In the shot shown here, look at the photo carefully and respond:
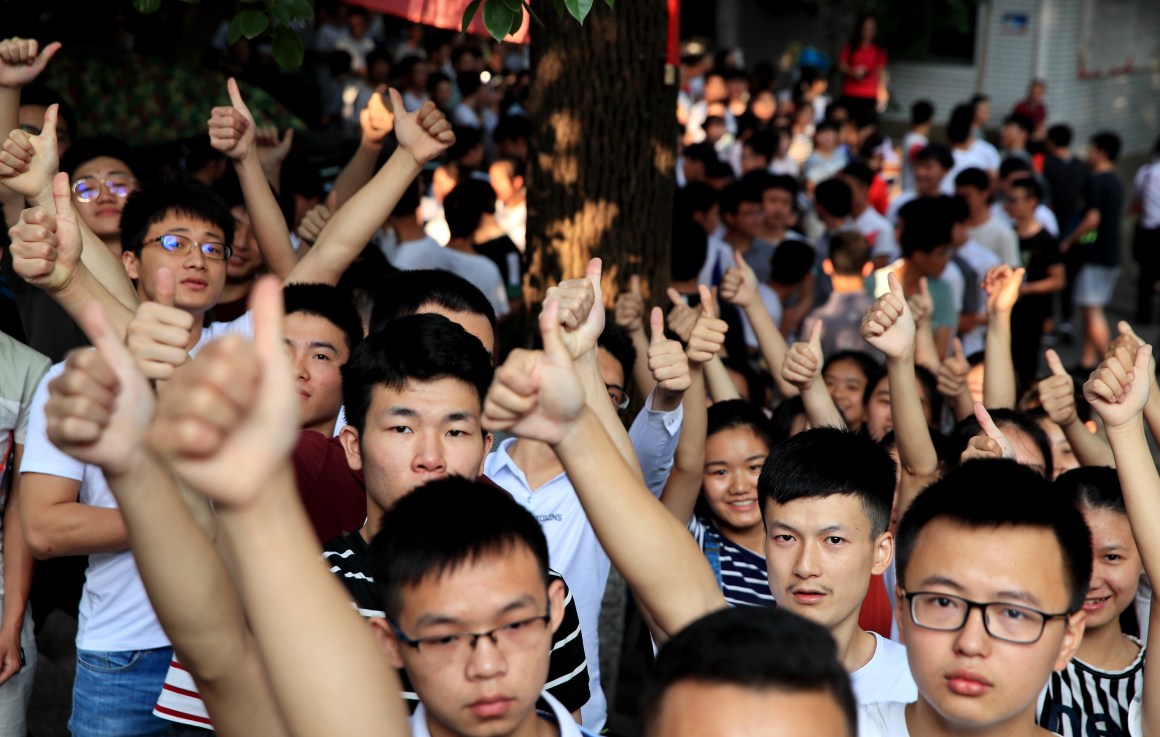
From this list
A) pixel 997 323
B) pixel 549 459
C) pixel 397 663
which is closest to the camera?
pixel 397 663

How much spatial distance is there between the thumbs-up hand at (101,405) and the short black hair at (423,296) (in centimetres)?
187

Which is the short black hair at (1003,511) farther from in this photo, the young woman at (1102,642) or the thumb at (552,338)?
the thumb at (552,338)

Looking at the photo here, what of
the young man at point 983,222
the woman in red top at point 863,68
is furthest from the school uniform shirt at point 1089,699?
the woman in red top at point 863,68

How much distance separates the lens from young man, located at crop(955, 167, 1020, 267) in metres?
8.25

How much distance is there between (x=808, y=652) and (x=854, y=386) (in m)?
3.36

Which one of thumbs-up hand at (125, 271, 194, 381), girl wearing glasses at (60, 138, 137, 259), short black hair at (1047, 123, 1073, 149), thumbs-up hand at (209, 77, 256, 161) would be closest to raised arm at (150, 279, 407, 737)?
thumbs-up hand at (125, 271, 194, 381)

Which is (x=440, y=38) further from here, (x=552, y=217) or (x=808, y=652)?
(x=808, y=652)

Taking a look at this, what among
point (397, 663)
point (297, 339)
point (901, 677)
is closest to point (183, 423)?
point (397, 663)

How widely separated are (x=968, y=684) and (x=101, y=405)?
1.55 m

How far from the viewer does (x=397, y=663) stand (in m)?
2.24

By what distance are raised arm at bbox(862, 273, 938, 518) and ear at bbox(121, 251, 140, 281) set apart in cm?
219

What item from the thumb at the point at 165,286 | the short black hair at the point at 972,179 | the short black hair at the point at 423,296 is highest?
the short black hair at the point at 972,179

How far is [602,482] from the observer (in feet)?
7.22

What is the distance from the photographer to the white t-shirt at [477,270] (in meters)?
6.17
